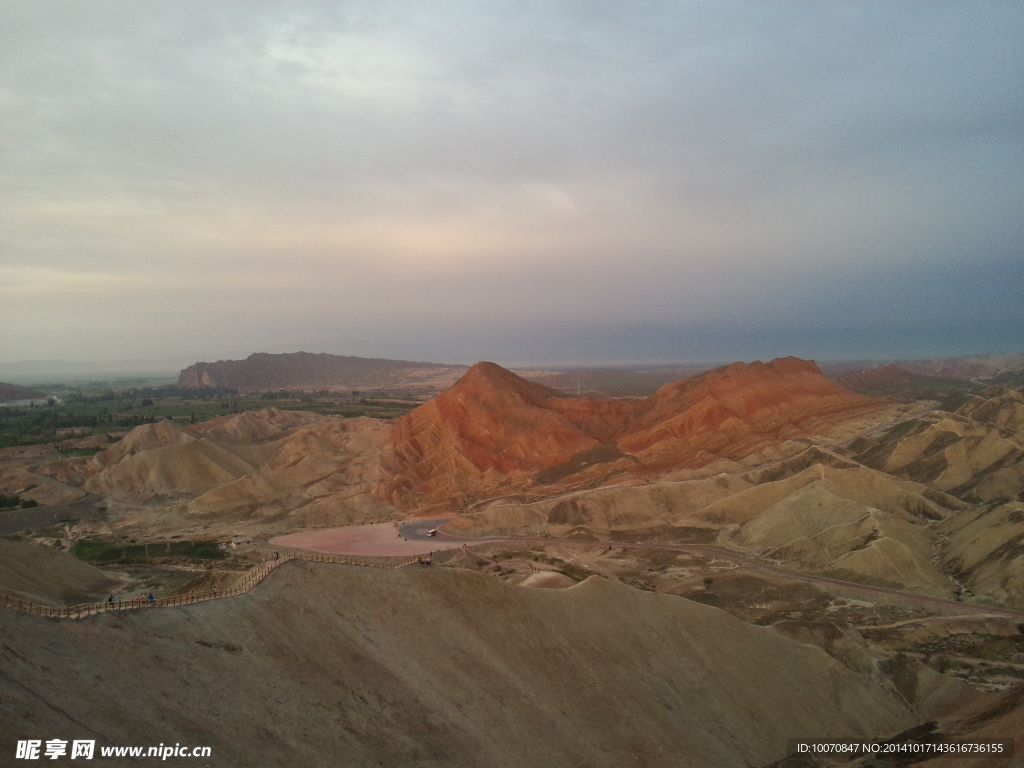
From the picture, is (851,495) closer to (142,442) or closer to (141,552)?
(141,552)

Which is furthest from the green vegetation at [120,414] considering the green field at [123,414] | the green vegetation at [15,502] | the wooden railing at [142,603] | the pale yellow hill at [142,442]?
the wooden railing at [142,603]

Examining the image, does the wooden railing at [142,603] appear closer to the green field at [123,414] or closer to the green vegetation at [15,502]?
the green vegetation at [15,502]

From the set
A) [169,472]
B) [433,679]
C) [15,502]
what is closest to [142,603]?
[433,679]

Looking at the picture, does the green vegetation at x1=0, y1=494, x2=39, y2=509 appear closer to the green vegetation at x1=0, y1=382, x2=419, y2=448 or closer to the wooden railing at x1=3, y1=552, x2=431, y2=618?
the green vegetation at x1=0, y1=382, x2=419, y2=448

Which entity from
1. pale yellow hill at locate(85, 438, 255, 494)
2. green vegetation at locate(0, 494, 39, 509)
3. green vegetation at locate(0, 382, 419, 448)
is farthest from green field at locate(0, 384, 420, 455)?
green vegetation at locate(0, 494, 39, 509)

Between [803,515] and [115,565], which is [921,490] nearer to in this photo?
[803,515]

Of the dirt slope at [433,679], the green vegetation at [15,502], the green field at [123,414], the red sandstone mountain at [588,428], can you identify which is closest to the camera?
the dirt slope at [433,679]
